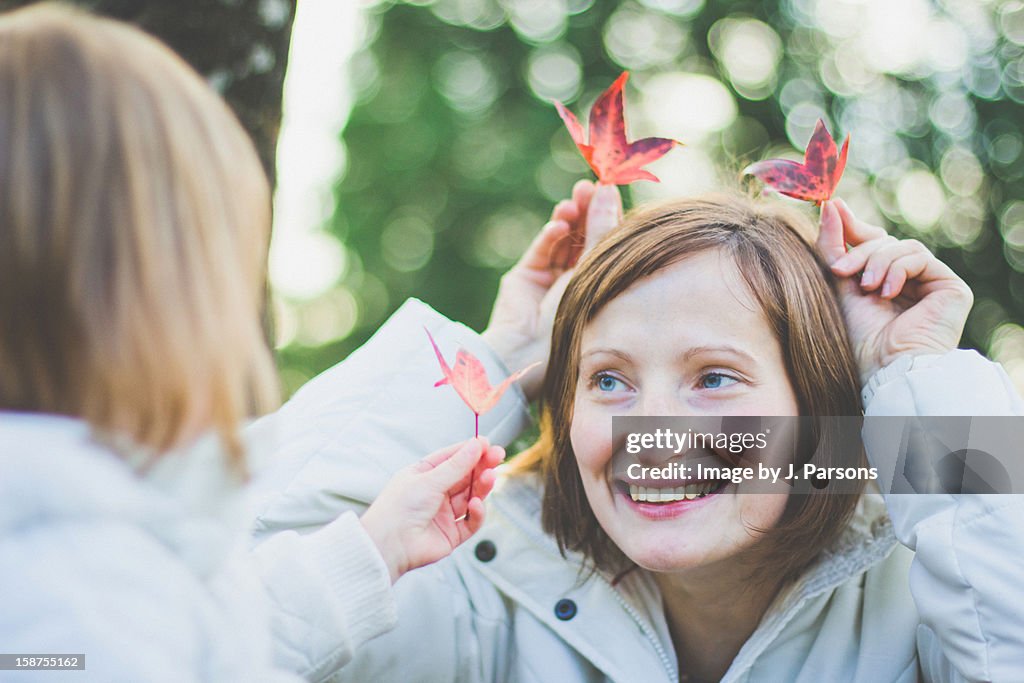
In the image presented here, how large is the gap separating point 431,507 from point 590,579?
0.62 metres

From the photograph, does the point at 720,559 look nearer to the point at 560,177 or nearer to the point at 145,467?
the point at 145,467

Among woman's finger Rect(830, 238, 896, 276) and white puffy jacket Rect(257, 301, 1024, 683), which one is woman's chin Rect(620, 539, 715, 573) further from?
woman's finger Rect(830, 238, 896, 276)

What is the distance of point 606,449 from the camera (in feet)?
7.02

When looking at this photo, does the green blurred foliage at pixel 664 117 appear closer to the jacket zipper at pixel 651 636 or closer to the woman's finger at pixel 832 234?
the woman's finger at pixel 832 234

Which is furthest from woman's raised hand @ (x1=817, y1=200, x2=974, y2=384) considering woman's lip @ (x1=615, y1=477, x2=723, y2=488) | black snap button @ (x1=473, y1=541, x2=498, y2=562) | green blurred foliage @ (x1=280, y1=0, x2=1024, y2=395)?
green blurred foliage @ (x1=280, y1=0, x2=1024, y2=395)

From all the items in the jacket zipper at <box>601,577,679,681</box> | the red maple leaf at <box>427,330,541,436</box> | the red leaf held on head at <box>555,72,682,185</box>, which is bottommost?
the jacket zipper at <box>601,577,679,681</box>

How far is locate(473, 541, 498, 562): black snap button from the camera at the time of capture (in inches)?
94.9

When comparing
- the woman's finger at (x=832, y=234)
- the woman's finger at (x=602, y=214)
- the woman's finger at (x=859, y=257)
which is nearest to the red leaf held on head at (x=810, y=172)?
the woman's finger at (x=832, y=234)

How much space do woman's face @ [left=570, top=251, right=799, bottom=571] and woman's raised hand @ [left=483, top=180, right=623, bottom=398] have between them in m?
0.46

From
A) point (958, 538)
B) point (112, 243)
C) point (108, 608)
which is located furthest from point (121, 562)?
point (958, 538)

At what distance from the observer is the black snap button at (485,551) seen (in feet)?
7.91

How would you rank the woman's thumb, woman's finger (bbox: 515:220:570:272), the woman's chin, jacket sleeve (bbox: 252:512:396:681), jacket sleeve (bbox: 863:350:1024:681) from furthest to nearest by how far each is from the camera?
woman's finger (bbox: 515:220:570:272) < the woman's chin < the woman's thumb < jacket sleeve (bbox: 863:350:1024:681) < jacket sleeve (bbox: 252:512:396:681)

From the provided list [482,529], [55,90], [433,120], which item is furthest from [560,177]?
[55,90]

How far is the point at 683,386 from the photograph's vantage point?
2082mm
